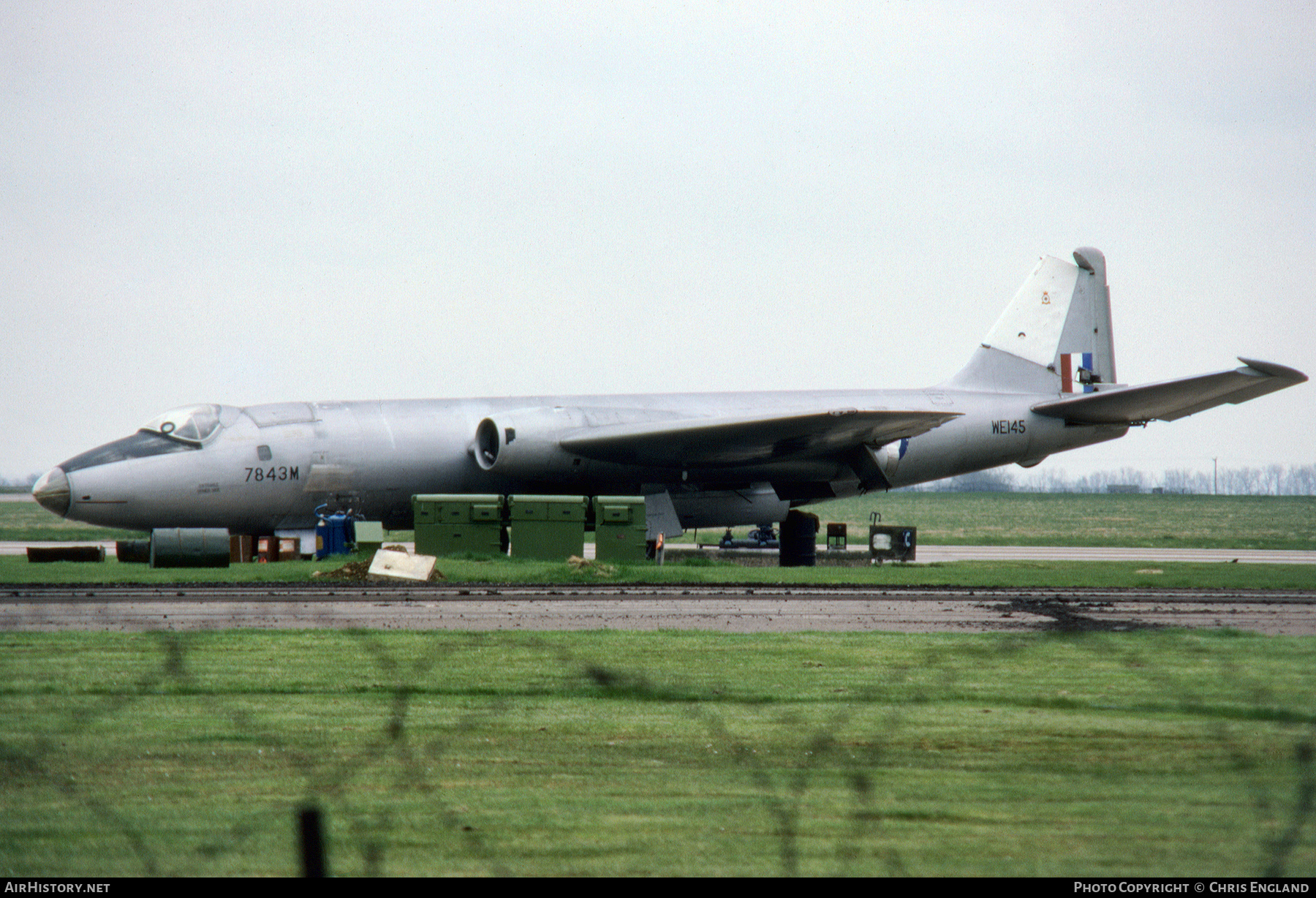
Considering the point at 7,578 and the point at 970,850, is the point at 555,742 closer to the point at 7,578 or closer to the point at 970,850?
the point at 970,850

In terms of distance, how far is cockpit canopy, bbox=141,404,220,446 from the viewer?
21906 millimetres

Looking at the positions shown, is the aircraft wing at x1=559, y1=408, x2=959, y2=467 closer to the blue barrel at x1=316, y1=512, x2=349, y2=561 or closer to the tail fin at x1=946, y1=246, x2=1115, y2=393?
the blue barrel at x1=316, y1=512, x2=349, y2=561

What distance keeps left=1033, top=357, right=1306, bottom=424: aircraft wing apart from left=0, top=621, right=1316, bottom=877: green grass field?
55.3 ft

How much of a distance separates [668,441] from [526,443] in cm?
309

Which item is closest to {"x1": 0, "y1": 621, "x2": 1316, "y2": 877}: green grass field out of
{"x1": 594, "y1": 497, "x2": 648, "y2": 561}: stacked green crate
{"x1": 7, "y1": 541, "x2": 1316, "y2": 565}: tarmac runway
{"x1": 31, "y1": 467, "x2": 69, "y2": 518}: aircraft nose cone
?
{"x1": 31, "y1": 467, "x2": 69, "y2": 518}: aircraft nose cone

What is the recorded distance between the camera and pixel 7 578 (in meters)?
18.8

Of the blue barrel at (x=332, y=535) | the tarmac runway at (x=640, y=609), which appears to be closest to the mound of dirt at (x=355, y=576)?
the tarmac runway at (x=640, y=609)

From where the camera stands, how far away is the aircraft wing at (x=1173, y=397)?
80.1ft

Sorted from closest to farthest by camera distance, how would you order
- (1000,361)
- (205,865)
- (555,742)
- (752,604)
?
(205,865) < (555,742) < (752,604) < (1000,361)

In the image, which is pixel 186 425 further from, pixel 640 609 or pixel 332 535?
pixel 640 609

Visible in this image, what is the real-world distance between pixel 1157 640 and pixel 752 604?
5.98 m

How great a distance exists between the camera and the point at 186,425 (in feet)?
72.1

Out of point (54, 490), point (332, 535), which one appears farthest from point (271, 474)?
point (54, 490)

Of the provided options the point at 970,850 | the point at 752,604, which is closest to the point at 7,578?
the point at 752,604
